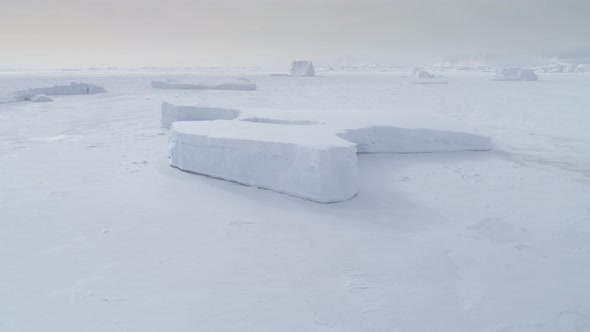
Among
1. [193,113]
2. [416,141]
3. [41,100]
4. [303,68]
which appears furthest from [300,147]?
[303,68]

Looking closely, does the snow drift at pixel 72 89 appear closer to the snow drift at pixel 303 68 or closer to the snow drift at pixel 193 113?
the snow drift at pixel 193 113

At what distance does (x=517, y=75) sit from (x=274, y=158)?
2553cm

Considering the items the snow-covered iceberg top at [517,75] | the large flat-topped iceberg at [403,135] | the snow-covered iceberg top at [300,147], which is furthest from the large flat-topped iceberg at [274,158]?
the snow-covered iceberg top at [517,75]

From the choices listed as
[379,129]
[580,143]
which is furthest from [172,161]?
[580,143]

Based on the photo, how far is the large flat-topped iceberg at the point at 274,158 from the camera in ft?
11.8

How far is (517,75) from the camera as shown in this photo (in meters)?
25.2

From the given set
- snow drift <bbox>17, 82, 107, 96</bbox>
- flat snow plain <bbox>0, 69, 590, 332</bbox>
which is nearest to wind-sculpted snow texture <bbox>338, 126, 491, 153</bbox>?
flat snow plain <bbox>0, 69, 590, 332</bbox>

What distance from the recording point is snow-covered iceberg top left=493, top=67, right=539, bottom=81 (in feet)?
80.3

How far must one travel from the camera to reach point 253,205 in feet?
11.7

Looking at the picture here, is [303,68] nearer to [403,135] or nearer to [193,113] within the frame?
[193,113]

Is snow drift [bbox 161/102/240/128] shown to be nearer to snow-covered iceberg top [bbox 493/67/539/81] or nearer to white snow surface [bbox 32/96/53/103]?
white snow surface [bbox 32/96/53/103]

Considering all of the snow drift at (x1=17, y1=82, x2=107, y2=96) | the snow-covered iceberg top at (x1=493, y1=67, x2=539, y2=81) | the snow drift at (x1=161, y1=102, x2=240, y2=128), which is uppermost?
the snow-covered iceberg top at (x1=493, y1=67, x2=539, y2=81)

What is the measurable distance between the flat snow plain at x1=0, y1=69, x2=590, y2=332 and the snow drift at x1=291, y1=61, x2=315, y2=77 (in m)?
27.8

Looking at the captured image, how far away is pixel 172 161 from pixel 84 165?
1.00m
